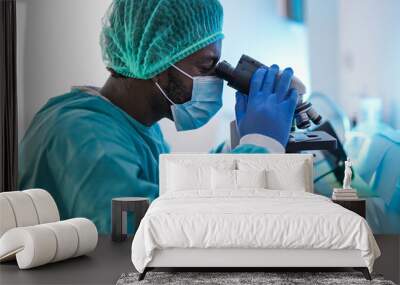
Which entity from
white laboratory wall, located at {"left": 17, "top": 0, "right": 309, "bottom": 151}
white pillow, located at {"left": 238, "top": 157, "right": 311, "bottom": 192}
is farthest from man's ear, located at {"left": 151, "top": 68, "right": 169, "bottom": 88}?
white pillow, located at {"left": 238, "top": 157, "right": 311, "bottom": 192}

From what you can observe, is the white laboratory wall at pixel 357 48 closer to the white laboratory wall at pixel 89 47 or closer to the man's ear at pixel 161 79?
the white laboratory wall at pixel 89 47

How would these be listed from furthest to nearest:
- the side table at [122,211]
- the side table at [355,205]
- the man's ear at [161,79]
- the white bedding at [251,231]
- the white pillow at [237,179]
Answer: the man's ear at [161,79] → the side table at [122,211] → the side table at [355,205] → the white pillow at [237,179] → the white bedding at [251,231]

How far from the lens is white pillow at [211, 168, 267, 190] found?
5.63m

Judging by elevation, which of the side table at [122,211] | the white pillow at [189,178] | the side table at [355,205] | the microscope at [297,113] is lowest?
the side table at [122,211]

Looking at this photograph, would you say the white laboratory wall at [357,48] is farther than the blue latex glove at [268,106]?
Yes

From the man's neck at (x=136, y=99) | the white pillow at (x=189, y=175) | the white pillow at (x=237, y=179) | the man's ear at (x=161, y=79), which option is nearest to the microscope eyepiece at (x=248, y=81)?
the man's ear at (x=161, y=79)

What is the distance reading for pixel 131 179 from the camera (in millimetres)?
6309

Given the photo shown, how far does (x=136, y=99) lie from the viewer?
250 inches

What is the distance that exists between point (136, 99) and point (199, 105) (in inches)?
23.6

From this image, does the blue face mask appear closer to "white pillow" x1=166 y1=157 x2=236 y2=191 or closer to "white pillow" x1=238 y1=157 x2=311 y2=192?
"white pillow" x1=166 y1=157 x2=236 y2=191

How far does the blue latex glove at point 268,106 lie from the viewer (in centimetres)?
624

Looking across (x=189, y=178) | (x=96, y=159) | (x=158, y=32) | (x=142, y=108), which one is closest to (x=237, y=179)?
(x=189, y=178)

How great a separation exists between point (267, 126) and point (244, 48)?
778mm

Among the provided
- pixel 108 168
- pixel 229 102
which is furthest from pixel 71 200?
pixel 229 102
